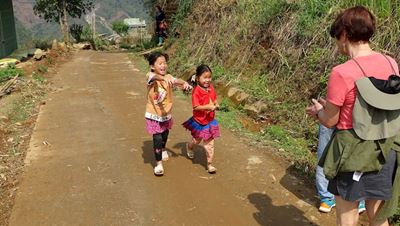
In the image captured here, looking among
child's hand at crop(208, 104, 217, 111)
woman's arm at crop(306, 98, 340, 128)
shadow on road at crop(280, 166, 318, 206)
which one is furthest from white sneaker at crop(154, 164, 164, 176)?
woman's arm at crop(306, 98, 340, 128)

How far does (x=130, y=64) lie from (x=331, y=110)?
11770 millimetres

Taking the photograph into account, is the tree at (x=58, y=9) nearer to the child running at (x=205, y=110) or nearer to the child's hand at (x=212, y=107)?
the child running at (x=205, y=110)

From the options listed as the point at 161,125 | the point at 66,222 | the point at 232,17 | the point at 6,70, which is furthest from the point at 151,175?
the point at 6,70

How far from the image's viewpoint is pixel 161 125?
4477mm

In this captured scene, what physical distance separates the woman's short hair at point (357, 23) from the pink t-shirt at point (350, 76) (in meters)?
0.12

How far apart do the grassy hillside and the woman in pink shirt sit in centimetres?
225

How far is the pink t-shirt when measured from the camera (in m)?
2.18

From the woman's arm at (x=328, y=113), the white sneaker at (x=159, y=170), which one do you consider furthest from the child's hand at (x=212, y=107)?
the woman's arm at (x=328, y=113)

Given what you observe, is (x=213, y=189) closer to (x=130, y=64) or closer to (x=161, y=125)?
(x=161, y=125)

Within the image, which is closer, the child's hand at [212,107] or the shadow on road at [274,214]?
the shadow on road at [274,214]

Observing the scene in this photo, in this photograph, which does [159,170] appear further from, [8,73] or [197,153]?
[8,73]

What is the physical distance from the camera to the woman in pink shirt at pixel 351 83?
7.14ft

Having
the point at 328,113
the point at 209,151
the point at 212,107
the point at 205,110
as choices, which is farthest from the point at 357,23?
the point at 209,151

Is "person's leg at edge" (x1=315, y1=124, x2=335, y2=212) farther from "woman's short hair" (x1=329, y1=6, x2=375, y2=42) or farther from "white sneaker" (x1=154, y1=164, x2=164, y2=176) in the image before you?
"white sneaker" (x1=154, y1=164, x2=164, y2=176)
